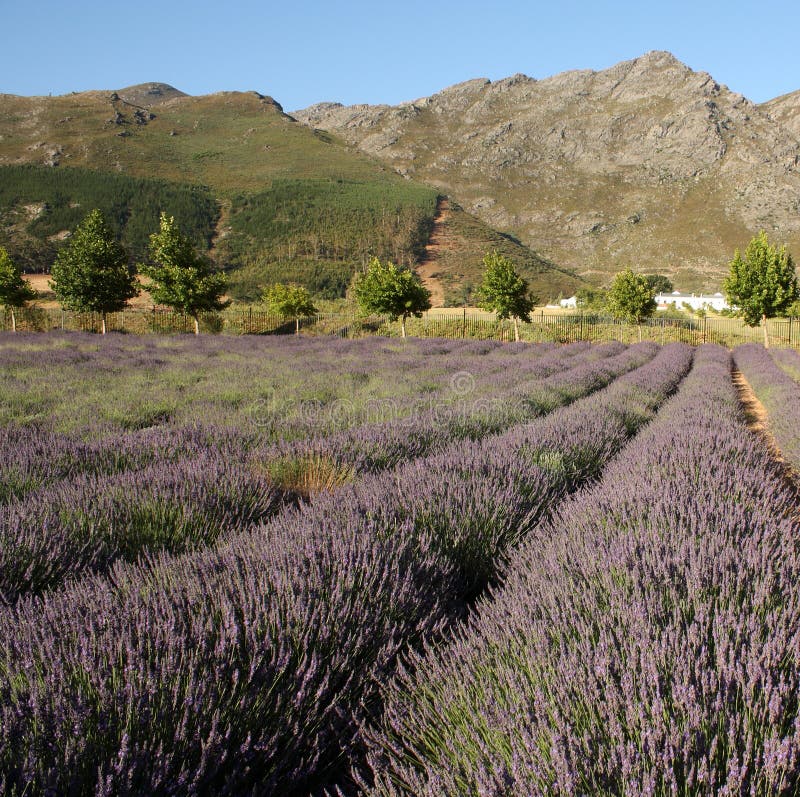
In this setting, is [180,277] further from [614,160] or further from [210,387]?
[614,160]

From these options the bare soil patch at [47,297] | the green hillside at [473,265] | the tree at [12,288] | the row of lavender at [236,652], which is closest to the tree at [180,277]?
the tree at [12,288]

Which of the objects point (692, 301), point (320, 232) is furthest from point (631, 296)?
point (320, 232)

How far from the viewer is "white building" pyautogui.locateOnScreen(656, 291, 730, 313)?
199ft

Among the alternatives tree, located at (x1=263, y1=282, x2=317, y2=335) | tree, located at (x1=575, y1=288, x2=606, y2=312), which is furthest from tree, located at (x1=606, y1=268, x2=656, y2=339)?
tree, located at (x1=575, y1=288, x2=606, y2=312)

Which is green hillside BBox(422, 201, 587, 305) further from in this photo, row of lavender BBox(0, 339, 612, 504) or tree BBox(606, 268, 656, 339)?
row of lavender BBox(0, 339, 612, 504)

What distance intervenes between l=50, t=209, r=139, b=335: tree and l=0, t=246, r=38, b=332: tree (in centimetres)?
148

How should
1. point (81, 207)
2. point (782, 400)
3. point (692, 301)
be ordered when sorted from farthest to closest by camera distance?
point (81, 207), point (692, 301), point (782, 400)

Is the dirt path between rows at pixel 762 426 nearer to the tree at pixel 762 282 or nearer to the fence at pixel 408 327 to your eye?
the tree at pixel 762 282

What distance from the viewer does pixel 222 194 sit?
98.1 meters

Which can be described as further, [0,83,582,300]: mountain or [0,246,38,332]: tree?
[0,83,582,300]: mountain

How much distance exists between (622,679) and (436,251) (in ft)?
300

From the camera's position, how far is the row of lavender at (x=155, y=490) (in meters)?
2.31

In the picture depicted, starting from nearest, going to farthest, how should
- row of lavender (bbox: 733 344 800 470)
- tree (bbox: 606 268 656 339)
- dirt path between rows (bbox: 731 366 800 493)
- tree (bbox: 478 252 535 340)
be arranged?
dirt path between rows (bbox: 731 366 800 493) → row of lavender (bbox: 733 344 800 470) → tree (bbox: 478 252 535 340) → tree (bbox: 606 268 656 339)

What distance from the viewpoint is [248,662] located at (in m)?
1.44
